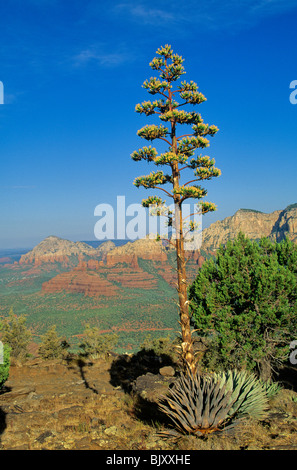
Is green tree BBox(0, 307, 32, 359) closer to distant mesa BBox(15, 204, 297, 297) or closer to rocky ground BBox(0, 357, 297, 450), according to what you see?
rocky ground BBox(0, 357, 297, 450)

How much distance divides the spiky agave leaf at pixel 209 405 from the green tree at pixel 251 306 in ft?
22.1

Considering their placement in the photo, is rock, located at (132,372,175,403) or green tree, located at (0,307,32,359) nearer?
rock, located at (132,372,175,403)

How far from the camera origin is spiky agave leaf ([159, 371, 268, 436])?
6309 millimetres

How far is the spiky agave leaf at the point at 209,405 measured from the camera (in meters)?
6.31

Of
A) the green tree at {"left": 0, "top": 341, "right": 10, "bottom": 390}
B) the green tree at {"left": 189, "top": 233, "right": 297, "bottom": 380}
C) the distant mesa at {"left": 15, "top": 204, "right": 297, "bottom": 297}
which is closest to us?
the green tree at {"left": 0, "top": 341, "right": 10, "bottom": 390}

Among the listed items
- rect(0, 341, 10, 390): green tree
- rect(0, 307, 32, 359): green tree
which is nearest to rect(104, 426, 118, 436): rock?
rect(0, 341, 10, 390): green tree

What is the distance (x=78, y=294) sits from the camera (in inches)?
5699

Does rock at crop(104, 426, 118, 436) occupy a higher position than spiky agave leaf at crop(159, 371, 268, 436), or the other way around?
spiky agave leaf at crop(159, 371, 268, 436)

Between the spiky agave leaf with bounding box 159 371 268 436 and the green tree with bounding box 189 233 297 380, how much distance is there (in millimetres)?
6747

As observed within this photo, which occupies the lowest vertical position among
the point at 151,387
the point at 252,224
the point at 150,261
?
the point at 150,261

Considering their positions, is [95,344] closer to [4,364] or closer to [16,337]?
[16,337]

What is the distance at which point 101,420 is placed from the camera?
→ 30.3 ft

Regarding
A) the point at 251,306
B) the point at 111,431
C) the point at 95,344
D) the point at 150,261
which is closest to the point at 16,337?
the point at 95,344

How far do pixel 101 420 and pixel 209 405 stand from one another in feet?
14.6
